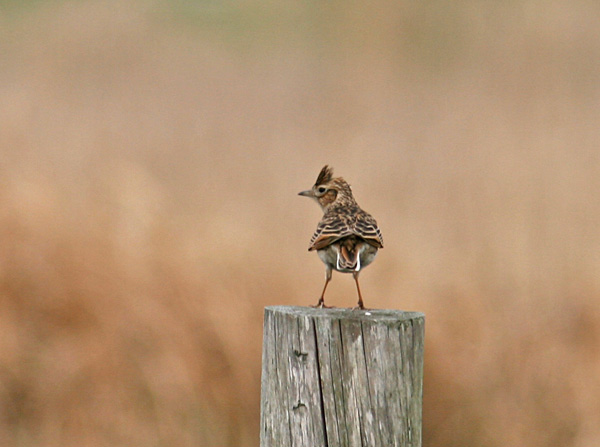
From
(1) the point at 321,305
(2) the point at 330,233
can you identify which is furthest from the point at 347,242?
(1) the point at 321,305

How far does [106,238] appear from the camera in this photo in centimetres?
593

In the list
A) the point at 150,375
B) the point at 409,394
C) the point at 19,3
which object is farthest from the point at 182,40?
the point at 409,394

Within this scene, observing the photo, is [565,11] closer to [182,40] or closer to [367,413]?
[182,40]

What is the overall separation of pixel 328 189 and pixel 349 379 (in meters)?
2.09

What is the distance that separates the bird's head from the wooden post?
1.86 m

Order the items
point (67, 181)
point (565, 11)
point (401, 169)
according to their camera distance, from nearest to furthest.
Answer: point (67, 181), point (401, 169), point (565, 11)

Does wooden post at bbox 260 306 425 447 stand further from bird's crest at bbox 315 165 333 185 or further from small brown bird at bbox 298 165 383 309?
bird's crest at bbox 315 165 333 185

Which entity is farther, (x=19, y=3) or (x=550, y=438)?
(x=19, y=3)

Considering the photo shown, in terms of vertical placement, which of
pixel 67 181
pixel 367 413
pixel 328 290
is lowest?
pixel 367 413

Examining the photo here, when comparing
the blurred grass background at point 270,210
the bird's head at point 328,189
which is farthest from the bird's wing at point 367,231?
→ the blurred grass background at point 270,210

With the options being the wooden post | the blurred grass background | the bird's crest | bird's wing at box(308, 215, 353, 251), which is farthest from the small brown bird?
the blurred grass background

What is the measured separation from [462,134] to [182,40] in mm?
3861

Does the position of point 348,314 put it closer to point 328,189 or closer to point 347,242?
point 347,242

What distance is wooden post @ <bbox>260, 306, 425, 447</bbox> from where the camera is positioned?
278 cm
